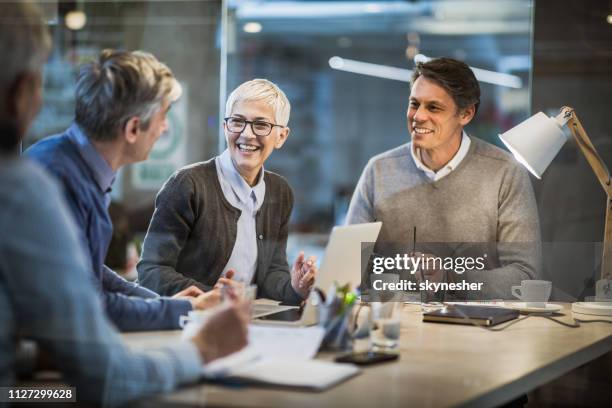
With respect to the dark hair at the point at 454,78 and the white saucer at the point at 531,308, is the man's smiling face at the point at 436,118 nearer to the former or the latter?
the dark hair at the point at 454,78

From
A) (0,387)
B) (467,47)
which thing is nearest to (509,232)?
(0,387)

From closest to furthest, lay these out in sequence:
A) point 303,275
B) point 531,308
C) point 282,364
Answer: point 282,364, point 303,275, point 531,308

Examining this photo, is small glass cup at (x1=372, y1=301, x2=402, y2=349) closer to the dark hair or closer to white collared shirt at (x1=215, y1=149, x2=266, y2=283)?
white collared shirt at (x1=215, y1=149, x2=266, y2=283)

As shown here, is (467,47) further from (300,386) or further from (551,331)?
(300,386)

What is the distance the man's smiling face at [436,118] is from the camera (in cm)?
313

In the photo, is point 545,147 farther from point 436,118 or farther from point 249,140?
point 249,140

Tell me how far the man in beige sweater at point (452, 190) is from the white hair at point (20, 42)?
5.46ft

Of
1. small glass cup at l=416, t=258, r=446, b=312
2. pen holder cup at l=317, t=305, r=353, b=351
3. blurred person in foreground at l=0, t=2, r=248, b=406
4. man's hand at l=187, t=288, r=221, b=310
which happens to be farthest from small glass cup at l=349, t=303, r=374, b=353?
small glass cup at l=416, t=258, r=446, b=312

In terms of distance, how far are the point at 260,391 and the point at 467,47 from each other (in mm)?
4888

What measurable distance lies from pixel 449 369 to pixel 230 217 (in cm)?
119

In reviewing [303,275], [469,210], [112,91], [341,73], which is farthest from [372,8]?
[112,91]

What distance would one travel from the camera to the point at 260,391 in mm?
1565

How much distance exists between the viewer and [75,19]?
4.59m

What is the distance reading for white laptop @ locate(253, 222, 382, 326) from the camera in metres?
2.12
